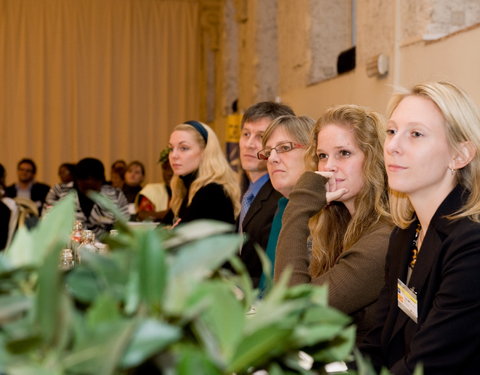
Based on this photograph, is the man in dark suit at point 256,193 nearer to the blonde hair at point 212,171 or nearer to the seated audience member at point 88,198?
the blonde hair at point 212,171

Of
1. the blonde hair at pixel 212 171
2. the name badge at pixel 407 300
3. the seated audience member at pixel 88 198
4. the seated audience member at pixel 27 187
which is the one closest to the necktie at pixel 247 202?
the blonde hair at pixel 212 171

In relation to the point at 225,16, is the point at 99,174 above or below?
below

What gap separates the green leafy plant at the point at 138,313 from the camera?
60 centimetres

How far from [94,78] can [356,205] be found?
41.3 ft

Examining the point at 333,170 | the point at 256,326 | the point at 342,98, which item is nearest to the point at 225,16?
the point at 342,98

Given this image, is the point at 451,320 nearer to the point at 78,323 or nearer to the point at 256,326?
the point at 256,326

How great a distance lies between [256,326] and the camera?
0.66 metres

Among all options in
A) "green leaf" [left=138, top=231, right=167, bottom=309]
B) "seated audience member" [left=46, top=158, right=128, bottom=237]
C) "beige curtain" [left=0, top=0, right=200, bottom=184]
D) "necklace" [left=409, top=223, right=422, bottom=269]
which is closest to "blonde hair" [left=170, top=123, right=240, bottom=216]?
"seated audience member" [left=46, top=158, right=128, bottom=237]

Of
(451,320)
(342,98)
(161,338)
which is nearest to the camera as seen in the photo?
(161,338)

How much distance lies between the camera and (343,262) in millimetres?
2355

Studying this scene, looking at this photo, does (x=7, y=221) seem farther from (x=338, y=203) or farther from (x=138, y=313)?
(x=138, y=313)

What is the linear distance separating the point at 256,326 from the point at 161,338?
0.34 feet

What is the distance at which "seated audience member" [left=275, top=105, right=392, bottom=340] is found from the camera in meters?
2.47

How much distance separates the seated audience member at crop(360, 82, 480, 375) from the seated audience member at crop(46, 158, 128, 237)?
10.9 ft
